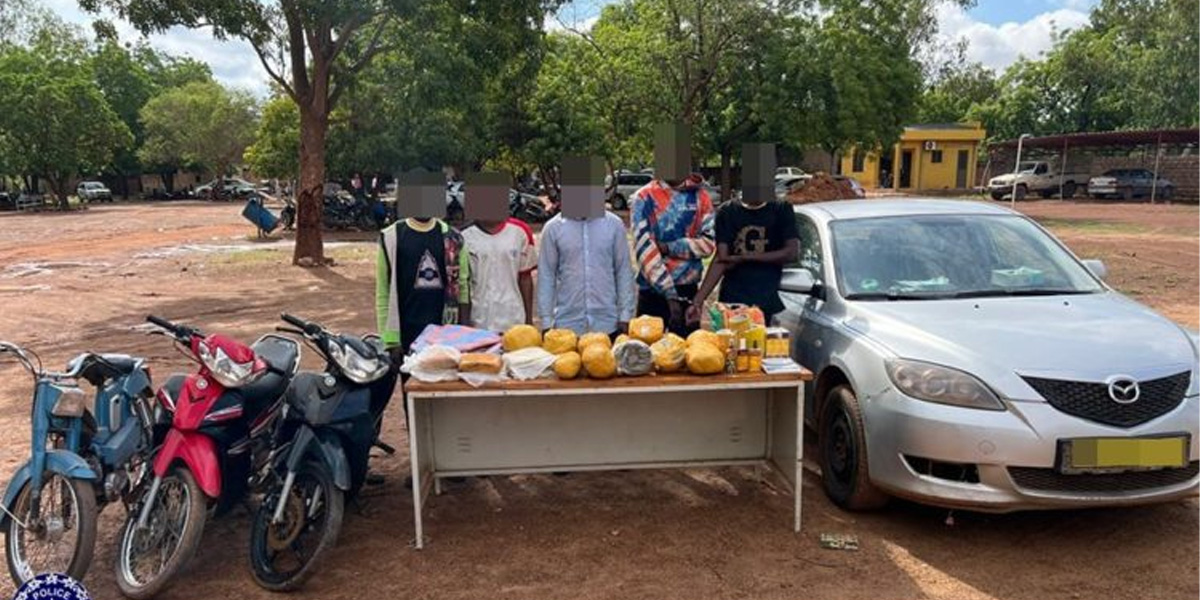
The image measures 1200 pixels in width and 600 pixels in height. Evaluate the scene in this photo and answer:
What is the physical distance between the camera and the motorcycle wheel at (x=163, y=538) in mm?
3246

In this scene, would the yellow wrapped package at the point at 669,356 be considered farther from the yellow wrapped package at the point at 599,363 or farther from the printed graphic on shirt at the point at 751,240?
the printed graphic on shirt at the point at 751,240

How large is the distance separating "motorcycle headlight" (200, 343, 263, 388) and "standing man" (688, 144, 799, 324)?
7.52 ft

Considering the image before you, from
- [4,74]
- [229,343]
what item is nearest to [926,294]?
[229,343]

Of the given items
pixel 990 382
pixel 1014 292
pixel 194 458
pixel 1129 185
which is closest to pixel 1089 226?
pixel 1129 185

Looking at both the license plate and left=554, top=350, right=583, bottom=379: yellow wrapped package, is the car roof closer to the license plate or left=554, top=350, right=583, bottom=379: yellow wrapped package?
the license plate

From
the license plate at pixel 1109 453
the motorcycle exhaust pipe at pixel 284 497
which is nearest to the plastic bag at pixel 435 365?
the motorcycle exhaust pipe at pixel 284 497

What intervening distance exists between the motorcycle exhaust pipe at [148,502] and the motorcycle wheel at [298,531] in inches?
16.1

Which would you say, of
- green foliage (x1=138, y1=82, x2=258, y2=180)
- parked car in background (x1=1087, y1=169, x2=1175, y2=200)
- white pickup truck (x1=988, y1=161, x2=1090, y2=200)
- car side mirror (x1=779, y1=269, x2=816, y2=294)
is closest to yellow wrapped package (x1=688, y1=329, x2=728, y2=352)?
car side mirror (x1=779, y1=269, x2=816, y2=294)

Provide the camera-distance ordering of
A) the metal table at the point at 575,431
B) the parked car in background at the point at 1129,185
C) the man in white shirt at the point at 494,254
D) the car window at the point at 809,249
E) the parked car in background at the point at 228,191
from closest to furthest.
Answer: the metal table at the point at 575,431, the man in white shirt at the point at 494,254, the car window at the point at 809,249, the parked car in background at the point at 1129,185, the parked car in background at the point at 228,191

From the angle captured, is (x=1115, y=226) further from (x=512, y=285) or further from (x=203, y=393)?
(x=203, y=393)

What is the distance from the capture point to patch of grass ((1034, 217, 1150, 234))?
21.3m

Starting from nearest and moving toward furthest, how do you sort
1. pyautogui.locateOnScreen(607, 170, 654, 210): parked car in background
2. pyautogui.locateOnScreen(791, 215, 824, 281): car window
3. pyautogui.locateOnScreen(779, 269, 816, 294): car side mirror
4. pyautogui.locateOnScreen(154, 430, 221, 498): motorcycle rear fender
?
pyautogui.locateOnScreen(154, 430, 221, 498): motorcycle rear fender → pyautogui.locateOnScreen(779, 269, 816, 294): car side mirror → pyautogui.locateOnScreen(791, 215, 824, 281): car window → pyautogui.locateOnScreen(607, 170, 654, 210): parked car in background

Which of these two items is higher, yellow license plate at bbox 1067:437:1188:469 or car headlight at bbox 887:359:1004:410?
car headlight at bbox 887:359:1004:410

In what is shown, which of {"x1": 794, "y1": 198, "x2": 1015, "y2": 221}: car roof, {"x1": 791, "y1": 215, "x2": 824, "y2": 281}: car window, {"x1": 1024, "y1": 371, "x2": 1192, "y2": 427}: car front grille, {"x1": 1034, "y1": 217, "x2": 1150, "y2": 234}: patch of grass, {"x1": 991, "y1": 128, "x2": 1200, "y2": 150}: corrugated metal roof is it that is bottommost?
{"x1": 1034, "y1": 217, "x2": 1150, "y2": 234}: patch of grass
